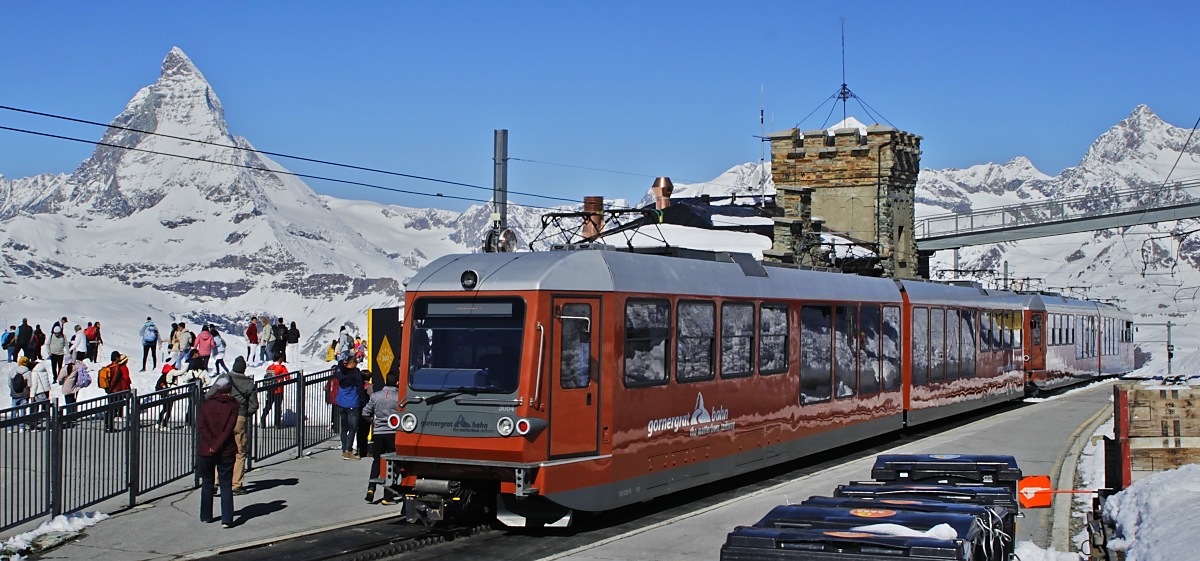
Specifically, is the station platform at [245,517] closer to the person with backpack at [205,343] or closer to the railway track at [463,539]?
the railway track at [463,539]

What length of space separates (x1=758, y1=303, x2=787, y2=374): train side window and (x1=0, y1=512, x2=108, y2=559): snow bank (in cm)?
801

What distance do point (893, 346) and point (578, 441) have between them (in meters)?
9.88

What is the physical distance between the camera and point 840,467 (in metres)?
17.5

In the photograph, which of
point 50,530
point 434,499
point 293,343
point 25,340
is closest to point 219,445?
point 50,530

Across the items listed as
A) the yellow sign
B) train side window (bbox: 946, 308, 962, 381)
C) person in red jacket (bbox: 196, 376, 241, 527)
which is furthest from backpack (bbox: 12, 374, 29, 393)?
train side window (bbox: 946, 308, 962, 381)

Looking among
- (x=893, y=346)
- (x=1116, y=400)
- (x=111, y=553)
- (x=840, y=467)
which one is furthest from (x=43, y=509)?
(x=893, y=346)

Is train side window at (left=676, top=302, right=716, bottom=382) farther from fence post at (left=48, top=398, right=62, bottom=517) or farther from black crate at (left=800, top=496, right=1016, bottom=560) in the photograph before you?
fence post at (left=48, top=398, right=62, bottom=517)

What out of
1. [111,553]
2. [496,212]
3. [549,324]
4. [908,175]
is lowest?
[111,553]

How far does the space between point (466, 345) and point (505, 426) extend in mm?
1016

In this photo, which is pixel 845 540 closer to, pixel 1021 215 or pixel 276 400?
pixel 276 400

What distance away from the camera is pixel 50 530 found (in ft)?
41.2

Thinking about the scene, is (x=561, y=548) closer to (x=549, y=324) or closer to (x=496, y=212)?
(x=549, y=324)

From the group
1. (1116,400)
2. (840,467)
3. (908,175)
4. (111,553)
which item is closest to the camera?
(111,553)

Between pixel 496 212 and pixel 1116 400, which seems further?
pixel 496 212
